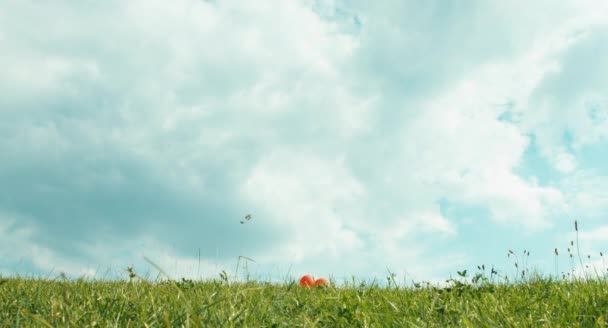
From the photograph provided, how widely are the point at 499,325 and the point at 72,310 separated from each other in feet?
10.3

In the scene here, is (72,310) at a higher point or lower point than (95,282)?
lower

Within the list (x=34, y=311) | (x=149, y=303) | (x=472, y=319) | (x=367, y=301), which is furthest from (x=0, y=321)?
(x=472, y=319)

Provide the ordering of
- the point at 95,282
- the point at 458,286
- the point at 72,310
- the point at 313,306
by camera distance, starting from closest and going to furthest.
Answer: the point at 72,310
the point at 313,306
the point at 458,286
the point at 95,282

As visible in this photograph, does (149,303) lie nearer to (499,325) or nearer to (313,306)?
(313,306)

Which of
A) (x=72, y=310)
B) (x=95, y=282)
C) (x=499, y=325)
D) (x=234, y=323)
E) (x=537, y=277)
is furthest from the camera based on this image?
(x=95, y=282)

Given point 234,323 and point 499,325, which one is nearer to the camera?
point 234,323

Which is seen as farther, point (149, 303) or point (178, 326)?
point (149, 303)

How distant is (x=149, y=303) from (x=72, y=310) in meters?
0.76

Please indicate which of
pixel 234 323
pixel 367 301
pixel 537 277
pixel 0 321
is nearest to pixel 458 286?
pixel 367 301

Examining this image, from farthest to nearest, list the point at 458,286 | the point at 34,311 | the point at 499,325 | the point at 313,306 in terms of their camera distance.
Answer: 1. the point at 458,286
2. the point at 313,306
3. the point at 34,311
4. the point at 499,325

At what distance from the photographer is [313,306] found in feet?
17.2

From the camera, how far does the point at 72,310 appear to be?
4.26m

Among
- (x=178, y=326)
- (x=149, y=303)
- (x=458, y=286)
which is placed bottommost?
(x=178, y=326)

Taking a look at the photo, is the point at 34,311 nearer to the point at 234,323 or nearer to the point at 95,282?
the point at 234,323
